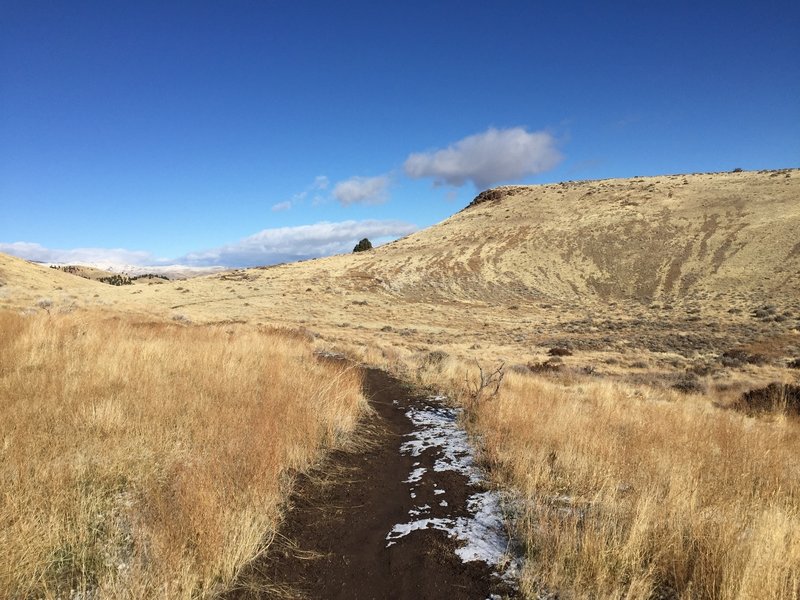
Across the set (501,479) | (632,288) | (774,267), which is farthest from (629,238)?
(501,479)

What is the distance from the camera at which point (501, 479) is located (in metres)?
4.94

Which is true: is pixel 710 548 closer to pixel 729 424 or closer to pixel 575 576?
pixel 575 576

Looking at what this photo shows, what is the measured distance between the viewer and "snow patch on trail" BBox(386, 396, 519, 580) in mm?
3590

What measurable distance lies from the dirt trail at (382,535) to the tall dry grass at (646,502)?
478 mm

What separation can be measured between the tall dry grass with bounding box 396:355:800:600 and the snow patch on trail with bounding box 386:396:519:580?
0.22 metres

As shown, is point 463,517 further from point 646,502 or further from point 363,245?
point 363,245

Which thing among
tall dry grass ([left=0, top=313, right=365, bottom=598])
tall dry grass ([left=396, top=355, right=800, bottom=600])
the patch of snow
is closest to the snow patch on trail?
the patch of snow

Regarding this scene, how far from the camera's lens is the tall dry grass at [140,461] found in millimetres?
2846

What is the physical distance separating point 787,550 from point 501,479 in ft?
8.17

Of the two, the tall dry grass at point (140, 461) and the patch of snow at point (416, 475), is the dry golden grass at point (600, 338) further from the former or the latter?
the patch of snow at point (416, 475)

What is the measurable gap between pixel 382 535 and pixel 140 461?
2.43 m

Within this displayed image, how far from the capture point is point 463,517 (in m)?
4.24

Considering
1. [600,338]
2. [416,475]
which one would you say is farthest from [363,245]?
[416,475]

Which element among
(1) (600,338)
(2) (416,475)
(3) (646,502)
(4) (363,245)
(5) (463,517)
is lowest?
(1) (600,338)
